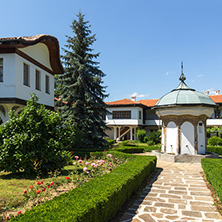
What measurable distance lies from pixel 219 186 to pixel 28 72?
1096 cm

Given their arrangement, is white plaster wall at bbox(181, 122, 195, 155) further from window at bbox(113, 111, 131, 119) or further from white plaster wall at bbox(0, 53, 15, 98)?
window at bbox(113, 111, 131, 119)

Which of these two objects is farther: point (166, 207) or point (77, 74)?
point (77, 74)

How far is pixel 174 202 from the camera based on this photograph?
581 cm

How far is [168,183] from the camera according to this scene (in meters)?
7.88

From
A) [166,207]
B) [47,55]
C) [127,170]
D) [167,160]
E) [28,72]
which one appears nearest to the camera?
[166,207]

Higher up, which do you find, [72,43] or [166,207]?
[72,43]

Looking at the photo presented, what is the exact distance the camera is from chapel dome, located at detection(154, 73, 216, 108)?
504 inches

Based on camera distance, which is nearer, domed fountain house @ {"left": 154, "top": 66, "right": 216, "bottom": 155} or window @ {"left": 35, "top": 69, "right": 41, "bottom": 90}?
domed fountain house @ {"left": 154, "top": 66, "right": 216, "bottom": 155}

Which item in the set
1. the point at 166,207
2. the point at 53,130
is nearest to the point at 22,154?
the point at 53,130

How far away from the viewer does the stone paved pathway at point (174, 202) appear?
15.9 ft

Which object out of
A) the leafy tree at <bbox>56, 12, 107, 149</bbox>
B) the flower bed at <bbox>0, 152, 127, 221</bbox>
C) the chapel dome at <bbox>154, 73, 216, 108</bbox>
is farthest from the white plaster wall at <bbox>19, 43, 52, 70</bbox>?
the chapel dome at <bbox>154, 73, 216, 108</bbox>

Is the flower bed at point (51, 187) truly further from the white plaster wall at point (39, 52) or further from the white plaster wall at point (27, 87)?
the white plaster wall at point (39, 52)

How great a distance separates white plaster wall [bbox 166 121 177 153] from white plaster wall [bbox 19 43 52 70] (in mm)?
9659

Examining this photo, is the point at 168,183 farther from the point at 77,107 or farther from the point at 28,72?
the point at 77,107
